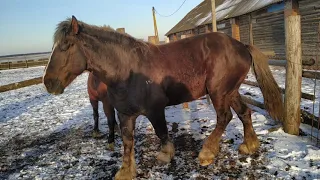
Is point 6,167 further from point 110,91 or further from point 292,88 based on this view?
point 292,88

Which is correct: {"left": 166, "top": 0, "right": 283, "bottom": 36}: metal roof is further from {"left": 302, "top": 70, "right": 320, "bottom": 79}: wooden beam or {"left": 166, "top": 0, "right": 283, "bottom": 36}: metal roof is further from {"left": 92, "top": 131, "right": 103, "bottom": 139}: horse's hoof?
{"left": 92, "top": 131, "right": 103, "bottom": 139}: horse's hoof

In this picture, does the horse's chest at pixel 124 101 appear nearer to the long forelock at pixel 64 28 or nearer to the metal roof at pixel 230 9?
the long forelock at pixel 64 28

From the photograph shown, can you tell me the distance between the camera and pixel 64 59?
2.79 meters

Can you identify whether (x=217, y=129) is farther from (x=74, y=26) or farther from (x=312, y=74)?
(x=74, y=26)

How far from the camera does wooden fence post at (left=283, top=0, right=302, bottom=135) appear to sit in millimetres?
3605

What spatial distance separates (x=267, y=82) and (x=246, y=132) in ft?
2.59

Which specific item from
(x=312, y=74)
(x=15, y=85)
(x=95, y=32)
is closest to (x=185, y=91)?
(x=95, y=32)

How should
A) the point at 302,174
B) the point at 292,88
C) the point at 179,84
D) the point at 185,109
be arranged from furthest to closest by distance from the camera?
the point at 185,109, the point at 292,88, the point at 179,84, the point at 302,174

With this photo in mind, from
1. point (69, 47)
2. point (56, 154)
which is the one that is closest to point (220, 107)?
point (69, 47)

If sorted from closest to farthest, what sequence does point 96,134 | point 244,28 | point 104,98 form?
point 104,98 < point 96,134 < point 244,28

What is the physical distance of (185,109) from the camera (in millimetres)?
6227

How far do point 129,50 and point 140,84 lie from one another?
1.50 feet

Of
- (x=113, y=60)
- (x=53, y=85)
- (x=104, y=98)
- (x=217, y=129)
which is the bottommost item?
(x=217, y=129)

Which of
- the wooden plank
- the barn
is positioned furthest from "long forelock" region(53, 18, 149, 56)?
the barn
